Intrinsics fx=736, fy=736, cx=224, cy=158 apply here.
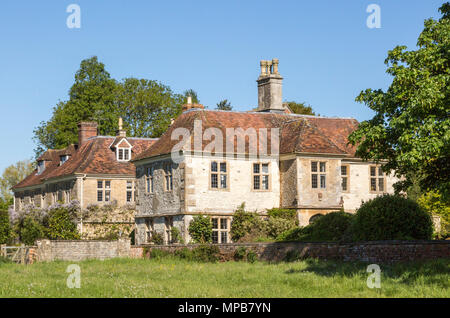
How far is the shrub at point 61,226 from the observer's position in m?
47.9

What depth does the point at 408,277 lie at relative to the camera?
67.2ft

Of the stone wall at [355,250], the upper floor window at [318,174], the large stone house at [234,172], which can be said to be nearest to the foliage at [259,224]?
the large stone house at [234,172]

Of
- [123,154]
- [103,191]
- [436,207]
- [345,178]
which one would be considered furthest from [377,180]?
[123,154]

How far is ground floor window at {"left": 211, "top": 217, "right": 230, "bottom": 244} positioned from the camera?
1583 inches

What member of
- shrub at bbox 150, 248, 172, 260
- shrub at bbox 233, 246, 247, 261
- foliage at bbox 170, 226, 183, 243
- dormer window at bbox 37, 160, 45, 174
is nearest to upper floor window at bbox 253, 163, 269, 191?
foliage at bbox 170, 226, 183, 243

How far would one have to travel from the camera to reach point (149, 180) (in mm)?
43938

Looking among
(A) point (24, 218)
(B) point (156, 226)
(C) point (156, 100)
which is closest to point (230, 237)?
(B) point (156, 226)

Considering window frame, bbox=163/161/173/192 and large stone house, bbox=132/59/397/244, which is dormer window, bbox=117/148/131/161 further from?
window frame, bbox=163/161/173/192

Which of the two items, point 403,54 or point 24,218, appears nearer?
point 403,54

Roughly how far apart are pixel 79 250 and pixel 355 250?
17071mm

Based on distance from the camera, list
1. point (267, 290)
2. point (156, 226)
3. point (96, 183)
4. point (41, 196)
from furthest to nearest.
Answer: point (41, 196), point (96, 183), point (156, 226), point (267, 290)

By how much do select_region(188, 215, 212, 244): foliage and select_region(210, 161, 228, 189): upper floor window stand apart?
2.12 m
